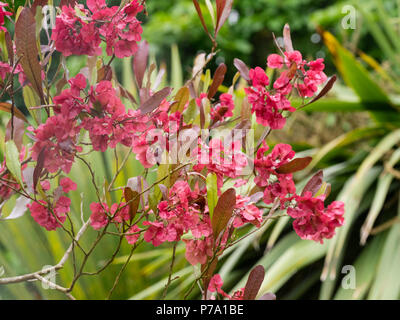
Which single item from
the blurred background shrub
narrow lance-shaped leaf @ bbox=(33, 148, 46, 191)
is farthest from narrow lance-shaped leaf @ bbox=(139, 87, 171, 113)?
the blurred background shrub

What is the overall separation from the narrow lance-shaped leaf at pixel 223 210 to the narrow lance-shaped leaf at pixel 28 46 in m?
0.17

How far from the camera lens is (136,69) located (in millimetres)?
443

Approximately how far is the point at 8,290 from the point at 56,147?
2.83ft

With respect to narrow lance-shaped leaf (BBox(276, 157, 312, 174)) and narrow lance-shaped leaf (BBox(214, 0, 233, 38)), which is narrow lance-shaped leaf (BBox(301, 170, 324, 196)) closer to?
narrow lance-shaped leaf (BBox(276, 157, 312, 174))

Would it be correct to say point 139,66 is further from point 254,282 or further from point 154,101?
point 254,282

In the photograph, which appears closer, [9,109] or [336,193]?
[9,109]

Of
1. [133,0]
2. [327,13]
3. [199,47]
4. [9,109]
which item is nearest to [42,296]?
[9,109]

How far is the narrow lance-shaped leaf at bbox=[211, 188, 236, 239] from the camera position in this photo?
0.35m

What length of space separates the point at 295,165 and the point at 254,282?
112 millimetres

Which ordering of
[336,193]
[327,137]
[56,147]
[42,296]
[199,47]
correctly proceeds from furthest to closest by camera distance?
[199,47] → [327,137] → [336,193] → [42,296] → [56,147]

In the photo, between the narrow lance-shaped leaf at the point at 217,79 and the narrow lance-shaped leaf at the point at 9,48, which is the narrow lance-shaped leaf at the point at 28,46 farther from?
the narrow lance-shaped leaf at the point at 217,79

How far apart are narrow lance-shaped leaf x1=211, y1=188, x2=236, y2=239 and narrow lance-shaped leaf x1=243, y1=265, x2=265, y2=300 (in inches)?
2.4

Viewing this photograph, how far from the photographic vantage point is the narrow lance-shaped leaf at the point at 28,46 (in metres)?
0.34

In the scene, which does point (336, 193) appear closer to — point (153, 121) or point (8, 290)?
point (8, 290)
